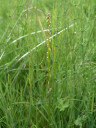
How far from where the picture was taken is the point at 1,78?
1.61 meters

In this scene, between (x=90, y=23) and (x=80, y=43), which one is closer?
(x=80, y=43)

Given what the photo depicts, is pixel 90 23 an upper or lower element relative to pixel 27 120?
upper

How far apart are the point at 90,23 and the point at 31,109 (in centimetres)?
80

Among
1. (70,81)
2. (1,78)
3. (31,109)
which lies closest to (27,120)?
(31,109)

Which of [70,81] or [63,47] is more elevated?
[63,47]

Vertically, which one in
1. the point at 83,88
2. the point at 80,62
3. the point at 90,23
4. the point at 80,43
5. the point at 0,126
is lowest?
the point at 0,126

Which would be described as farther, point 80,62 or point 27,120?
point 80,62

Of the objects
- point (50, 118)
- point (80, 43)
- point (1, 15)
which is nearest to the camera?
point (50, 118)

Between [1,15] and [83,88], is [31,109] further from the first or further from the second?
[1,15]

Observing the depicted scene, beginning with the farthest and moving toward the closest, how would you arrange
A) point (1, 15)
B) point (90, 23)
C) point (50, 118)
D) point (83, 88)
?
point (1, 15) < point (90, 23) < point (83, 88) < point (50, 118)

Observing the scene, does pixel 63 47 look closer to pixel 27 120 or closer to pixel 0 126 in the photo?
pixel 27 120

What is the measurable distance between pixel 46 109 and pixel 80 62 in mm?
379

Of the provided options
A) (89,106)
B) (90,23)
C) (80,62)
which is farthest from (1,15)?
(89,106)

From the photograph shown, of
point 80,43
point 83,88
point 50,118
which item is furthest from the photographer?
point 80,43
